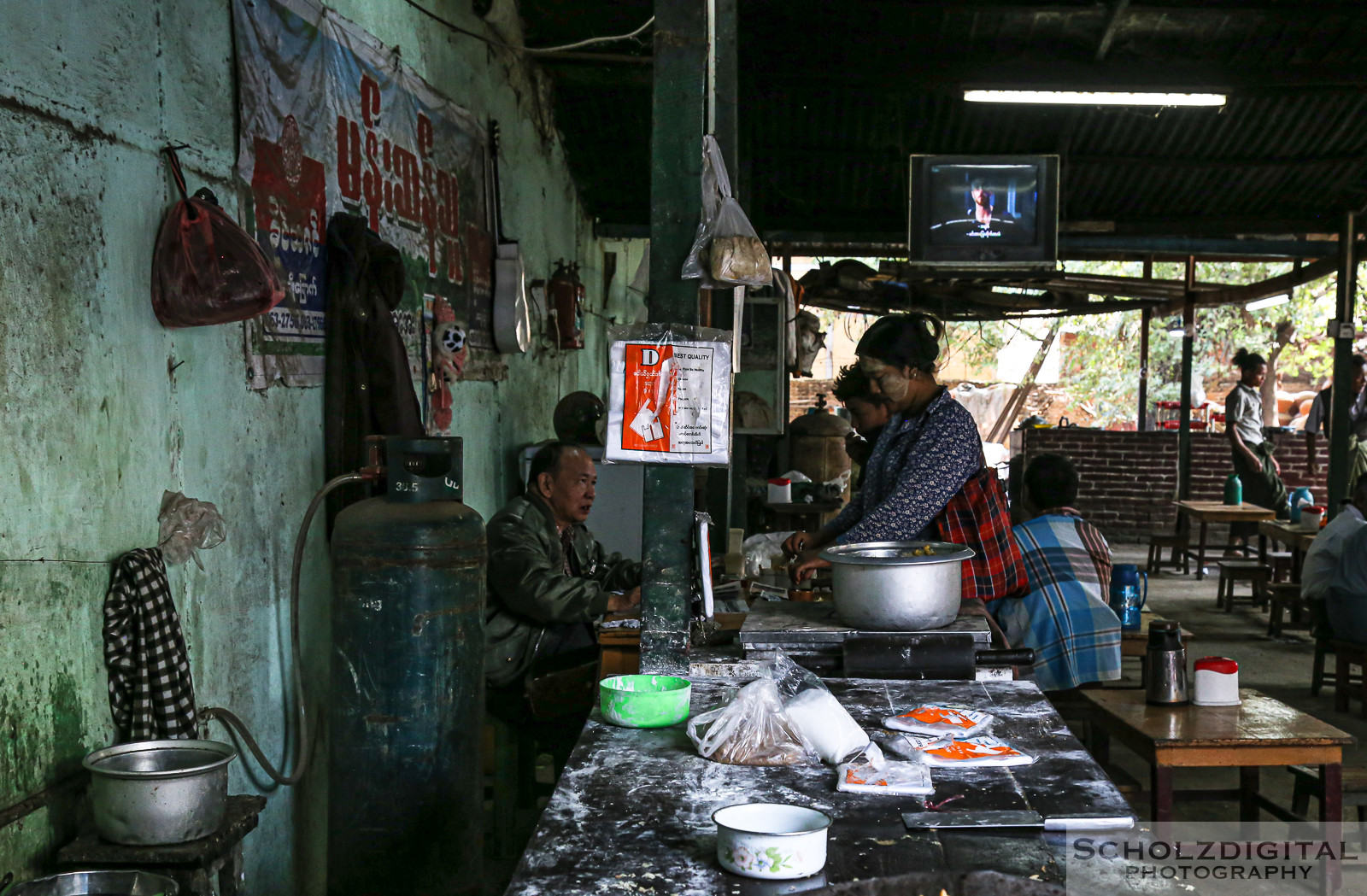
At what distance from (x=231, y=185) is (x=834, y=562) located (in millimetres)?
2112

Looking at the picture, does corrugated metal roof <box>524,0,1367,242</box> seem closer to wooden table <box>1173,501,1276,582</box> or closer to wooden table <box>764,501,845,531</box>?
wooden table <box>764,501,845,531</box>

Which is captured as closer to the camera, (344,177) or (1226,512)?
(344,177)

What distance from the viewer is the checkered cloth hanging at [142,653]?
285 centimetres

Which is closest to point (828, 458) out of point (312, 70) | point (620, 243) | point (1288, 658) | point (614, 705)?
point (620, 243)

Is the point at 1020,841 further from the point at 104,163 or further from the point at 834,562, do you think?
the point at 104,163

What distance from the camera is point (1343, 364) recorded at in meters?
10.2

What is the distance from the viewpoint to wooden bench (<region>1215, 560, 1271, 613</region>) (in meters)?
9.68

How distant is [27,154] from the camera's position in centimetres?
254

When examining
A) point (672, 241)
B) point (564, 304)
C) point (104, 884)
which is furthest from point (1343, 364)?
point (104, 884)

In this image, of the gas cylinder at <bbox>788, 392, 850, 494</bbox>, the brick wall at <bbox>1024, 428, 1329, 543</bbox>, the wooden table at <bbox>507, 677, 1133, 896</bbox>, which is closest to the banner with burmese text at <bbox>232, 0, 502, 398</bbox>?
the wooden table at <bbox>507, 677, 1133, 896</bbox>

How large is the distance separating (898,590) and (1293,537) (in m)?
7.19

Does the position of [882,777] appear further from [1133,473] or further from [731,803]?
[1133,473]

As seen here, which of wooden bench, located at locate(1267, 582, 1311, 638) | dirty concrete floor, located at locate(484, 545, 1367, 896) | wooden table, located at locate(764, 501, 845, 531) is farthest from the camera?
wooden bench, located at locate(1267, 582, 1311, 638)

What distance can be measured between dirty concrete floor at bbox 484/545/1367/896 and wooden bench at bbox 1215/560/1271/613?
0.10m
